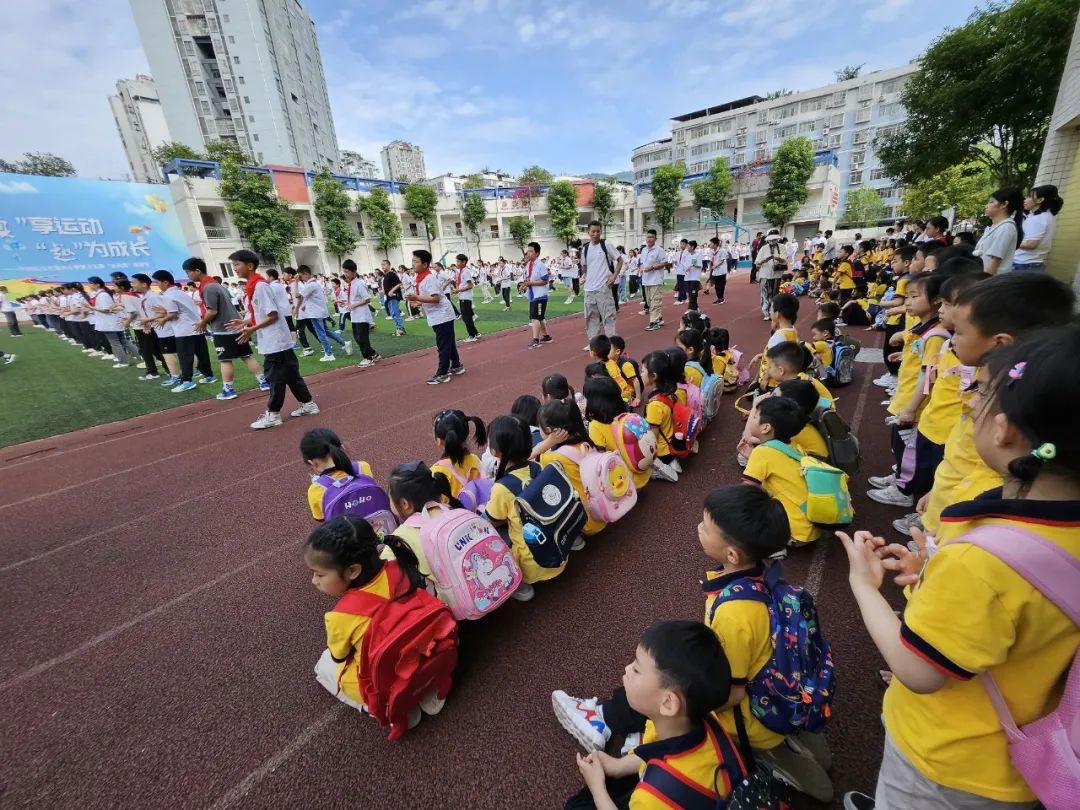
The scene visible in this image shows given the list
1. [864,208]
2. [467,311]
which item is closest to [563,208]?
[864,208]

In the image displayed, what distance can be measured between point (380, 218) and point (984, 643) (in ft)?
126

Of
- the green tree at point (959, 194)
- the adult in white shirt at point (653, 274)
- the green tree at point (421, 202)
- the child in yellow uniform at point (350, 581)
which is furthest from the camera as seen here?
the green tree at point (421, 202)

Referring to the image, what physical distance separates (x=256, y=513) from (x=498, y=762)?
3.11 metres

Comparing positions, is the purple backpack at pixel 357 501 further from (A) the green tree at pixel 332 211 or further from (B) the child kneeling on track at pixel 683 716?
(A) the green tree at pixel 332 211

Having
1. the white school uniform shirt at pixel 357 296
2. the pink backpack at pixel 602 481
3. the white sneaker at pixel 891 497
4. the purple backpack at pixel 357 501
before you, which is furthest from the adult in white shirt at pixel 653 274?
the purple backpack at pixel 357 501

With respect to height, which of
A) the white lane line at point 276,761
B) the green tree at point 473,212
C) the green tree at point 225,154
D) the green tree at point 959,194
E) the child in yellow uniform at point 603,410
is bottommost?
the white lane line at point 276,761

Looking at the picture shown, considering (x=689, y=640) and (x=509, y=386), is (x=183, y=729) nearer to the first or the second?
(x=689, y=640)

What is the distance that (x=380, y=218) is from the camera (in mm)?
34000

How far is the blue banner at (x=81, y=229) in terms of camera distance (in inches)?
777

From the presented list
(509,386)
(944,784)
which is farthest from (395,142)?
(944,784)

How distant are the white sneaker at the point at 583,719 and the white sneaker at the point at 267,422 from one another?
542 centimetres

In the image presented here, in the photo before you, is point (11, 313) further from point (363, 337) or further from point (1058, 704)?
point (1058, 704)

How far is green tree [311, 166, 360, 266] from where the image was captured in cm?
3058

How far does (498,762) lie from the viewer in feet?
5.91
